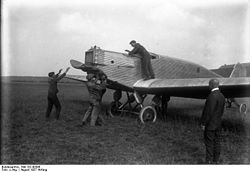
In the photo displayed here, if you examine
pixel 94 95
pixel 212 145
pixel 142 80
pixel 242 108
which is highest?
pixel 142 80

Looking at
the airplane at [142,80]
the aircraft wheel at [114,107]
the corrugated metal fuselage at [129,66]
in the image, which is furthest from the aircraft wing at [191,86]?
the aircraft wheel at [114,107]

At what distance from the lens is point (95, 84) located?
7.91 meters

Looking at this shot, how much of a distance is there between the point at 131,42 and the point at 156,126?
10.7ft

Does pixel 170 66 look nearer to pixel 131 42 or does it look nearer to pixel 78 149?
pixel 131 42

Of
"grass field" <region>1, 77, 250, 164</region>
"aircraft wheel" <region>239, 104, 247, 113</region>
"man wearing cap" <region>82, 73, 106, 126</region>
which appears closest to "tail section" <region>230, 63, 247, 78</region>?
"aircraft wheel" <region>239, 104, 247, 113</region>

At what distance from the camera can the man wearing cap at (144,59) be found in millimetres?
9086

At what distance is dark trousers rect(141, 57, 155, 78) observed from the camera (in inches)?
359

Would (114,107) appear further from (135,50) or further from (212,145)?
(212,145)

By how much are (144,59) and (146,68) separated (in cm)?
33

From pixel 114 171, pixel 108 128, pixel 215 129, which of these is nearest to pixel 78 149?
pixel 114 171

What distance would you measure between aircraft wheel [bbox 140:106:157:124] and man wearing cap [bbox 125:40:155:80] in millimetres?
1213

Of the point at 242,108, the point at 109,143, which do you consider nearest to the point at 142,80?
the point at 109,143

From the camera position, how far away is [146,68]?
914 centimetres

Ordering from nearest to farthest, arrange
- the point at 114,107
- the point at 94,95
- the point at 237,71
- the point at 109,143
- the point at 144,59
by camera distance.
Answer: the point at 109,143, the point at 94,95, the point at 144,59, the point at 114,107, the point at 237,71
